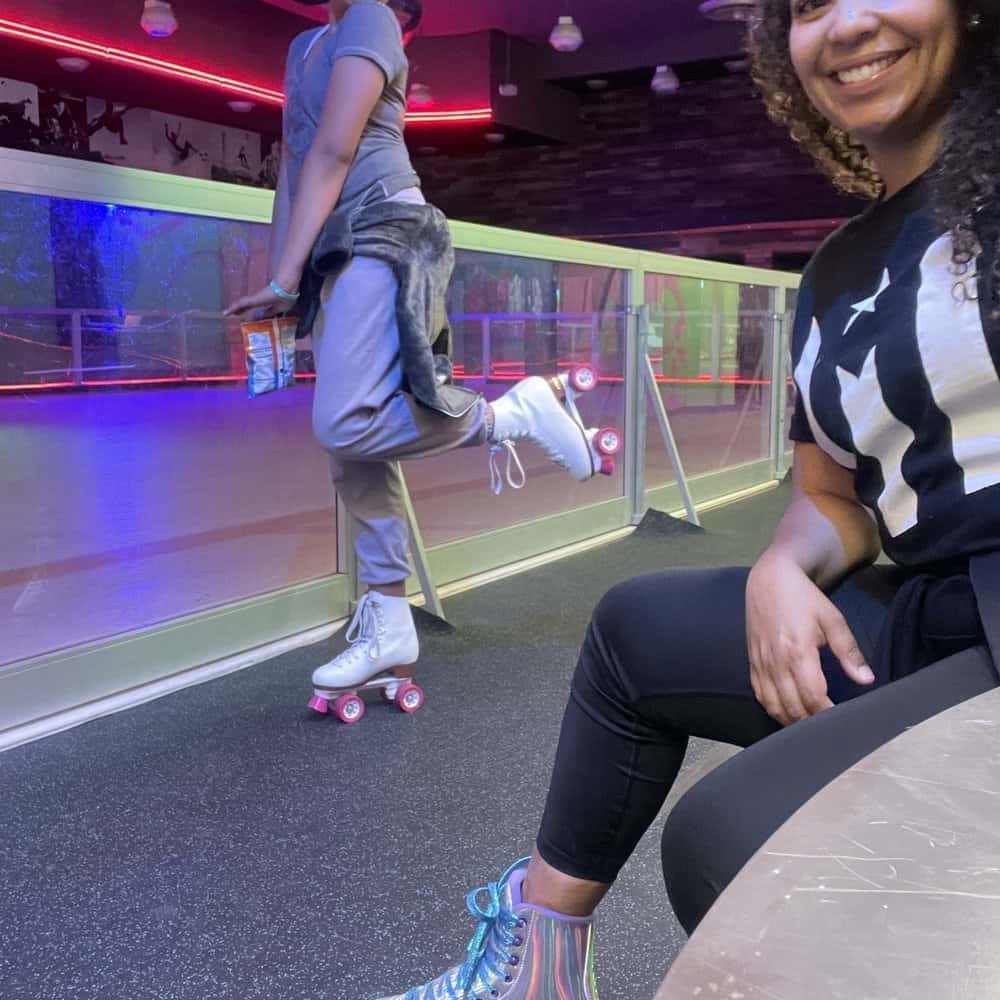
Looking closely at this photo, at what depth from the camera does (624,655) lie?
73 centimetres

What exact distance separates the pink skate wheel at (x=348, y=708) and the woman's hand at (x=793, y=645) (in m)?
1.12

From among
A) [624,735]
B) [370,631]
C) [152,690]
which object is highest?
[624,735]

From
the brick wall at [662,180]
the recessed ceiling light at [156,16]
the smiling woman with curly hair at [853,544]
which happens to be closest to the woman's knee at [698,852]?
the smiling woman with curly hair at [853,544]

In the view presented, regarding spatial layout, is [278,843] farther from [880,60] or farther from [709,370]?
[709,370]

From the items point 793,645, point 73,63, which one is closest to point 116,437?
point 793,645

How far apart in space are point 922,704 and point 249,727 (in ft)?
4.40

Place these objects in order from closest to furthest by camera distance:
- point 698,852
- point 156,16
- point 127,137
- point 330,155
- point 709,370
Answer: point 698,852, point 330,155, point 709,370, point 156,16, point 127,137

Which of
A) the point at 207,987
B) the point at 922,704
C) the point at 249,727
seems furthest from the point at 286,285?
the point at 922,704

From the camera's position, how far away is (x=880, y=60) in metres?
0.69

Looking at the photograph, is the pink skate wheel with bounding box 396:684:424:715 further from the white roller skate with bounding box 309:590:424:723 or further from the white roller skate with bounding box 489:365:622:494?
the white roller skate with bounding box 489:365:622:494

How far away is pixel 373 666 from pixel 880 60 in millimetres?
1275

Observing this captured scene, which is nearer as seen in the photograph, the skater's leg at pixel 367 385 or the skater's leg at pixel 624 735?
the skater's leg at pixel 624 735

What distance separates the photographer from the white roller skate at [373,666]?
5.60ft

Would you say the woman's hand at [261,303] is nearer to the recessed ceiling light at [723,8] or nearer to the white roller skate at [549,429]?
the white roller skate at [549,429]
